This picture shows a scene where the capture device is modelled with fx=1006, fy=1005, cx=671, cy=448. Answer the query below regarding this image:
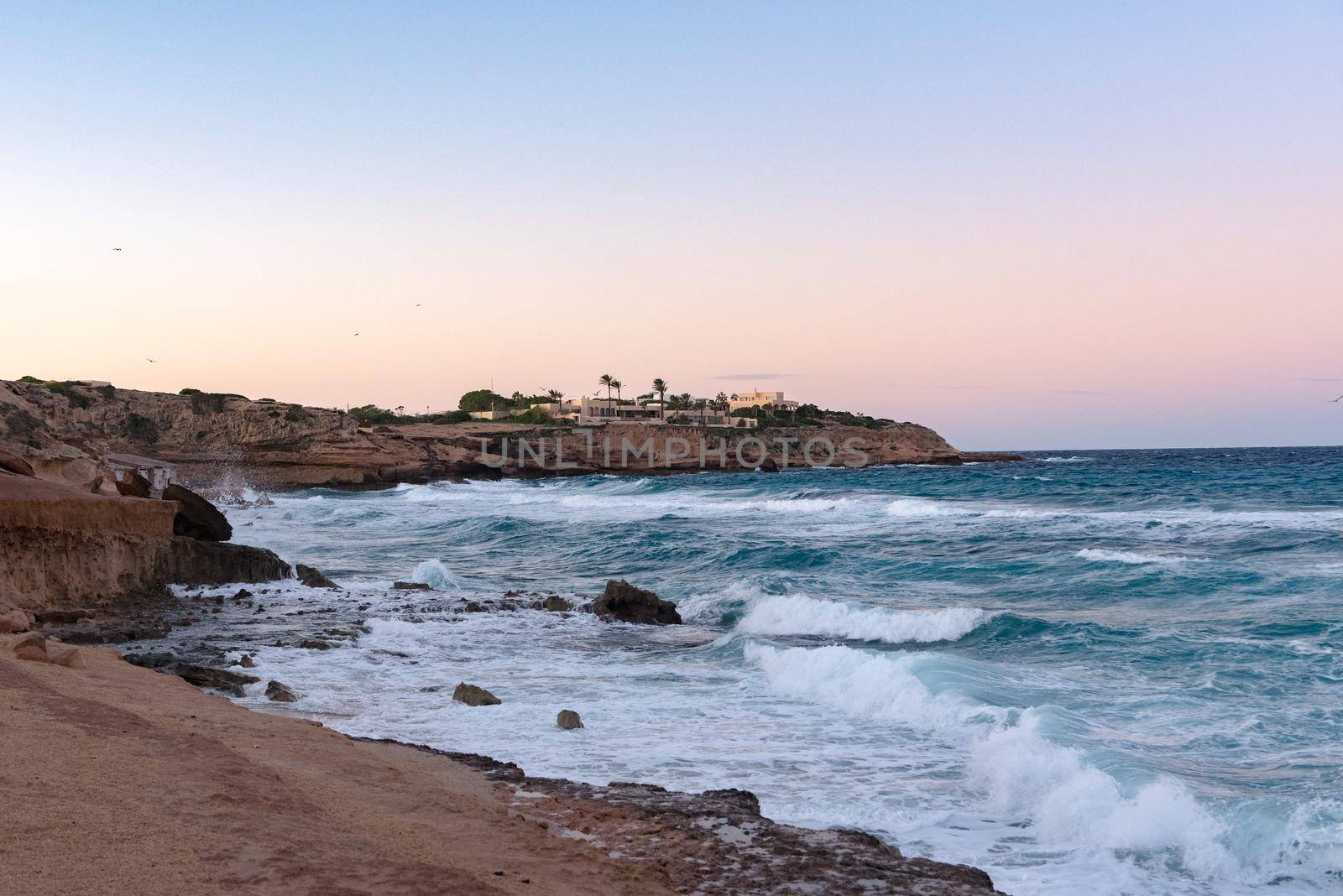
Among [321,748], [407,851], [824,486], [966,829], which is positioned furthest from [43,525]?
[824,486]

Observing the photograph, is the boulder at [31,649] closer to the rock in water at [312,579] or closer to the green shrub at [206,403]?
the rock in water at [312,579]

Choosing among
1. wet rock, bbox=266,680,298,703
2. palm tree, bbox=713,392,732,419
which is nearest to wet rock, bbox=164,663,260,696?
wet rock, bbox=266,680,298,703

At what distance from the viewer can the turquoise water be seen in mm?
7742

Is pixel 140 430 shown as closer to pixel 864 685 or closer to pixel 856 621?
pixel 856 621

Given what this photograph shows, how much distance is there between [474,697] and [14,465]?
10.6m

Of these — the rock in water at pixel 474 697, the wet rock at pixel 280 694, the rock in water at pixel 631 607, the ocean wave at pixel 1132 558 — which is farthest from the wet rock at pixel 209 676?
the ocean wave at pixel 1132 558

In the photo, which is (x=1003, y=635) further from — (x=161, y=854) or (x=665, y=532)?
(x=665, y=532)

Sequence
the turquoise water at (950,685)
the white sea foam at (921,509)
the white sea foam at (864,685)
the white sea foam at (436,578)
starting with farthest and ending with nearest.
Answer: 1. the white sea foam at (921,509)
2. the white sea foam at (436,578)
3. the white sea foam at (864,685)
4. the turquoise water at (950,685)

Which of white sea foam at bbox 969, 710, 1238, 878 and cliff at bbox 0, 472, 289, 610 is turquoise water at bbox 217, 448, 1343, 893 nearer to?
white sea foam at bbox 969, 710, 1238, 878

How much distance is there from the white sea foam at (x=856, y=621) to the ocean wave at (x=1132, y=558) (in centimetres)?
840

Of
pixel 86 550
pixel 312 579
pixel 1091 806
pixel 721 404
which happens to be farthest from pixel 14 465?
pixel 721 404

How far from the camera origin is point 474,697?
11031mm

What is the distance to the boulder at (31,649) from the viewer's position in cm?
903

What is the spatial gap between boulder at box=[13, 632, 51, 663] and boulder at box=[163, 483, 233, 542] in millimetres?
11275
